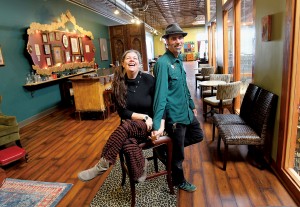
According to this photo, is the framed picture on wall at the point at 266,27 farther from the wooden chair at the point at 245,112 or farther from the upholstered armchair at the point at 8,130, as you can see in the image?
the upholstered armchair at the point at 8,130

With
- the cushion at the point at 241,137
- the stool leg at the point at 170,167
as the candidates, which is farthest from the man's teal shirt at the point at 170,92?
the cushion at the point at 241,137

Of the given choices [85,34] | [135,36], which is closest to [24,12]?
[85,34]

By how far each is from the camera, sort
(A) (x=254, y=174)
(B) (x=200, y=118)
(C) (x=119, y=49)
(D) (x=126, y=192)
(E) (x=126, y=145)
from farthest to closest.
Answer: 1. (C) (x=119, y=49)
2. (B) (x=200, y=118)
3. (A) (x=254, y=174)
4. (D) (x=126, y=192)
5. (E) (x=126, y=145)

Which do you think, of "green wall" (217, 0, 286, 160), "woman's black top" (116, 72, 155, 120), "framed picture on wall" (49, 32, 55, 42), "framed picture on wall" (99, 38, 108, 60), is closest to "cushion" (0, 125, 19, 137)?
"woman's black top" (116, 72, 155, 120)

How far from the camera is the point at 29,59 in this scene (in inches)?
210

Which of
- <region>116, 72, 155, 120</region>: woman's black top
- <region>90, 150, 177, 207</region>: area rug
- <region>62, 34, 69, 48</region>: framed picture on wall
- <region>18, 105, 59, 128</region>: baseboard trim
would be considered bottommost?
<region>90, 150, 177, 207</region>: area rug

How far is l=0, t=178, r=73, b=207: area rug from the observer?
7.78 feet

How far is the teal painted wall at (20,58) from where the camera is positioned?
184 inches

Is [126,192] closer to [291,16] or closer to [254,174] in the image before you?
[254,174]

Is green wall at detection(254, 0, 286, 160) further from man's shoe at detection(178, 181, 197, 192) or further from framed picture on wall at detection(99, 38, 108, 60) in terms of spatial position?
framed picture on wall at detection(99, 38, 108, 60)

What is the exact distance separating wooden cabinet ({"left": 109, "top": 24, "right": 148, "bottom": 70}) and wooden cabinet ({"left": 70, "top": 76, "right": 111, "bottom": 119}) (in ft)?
11.3

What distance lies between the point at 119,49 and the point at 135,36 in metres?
0.94

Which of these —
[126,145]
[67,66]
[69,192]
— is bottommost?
[69,192]

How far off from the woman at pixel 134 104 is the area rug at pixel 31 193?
654 mm
